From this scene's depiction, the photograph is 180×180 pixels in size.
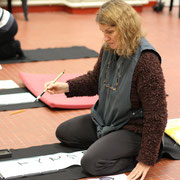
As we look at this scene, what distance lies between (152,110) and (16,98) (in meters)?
1.78

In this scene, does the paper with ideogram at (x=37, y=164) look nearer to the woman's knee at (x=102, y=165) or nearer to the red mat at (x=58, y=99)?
the woman's knee at (x=102, y=165)

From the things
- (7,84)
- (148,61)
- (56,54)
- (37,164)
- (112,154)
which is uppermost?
(148,61)

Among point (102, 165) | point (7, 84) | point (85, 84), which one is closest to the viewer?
point (102, 165)

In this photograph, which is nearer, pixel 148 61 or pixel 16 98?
pixel 148 61

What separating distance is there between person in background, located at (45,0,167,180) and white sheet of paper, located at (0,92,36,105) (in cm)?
114

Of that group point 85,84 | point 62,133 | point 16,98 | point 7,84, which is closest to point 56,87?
point 85,84

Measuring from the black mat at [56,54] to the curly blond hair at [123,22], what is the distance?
2.92 meters

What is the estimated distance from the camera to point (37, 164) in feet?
8.89

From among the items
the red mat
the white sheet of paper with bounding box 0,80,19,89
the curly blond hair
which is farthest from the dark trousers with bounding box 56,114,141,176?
the white sheet of paper with bounding box 0,80,19,89

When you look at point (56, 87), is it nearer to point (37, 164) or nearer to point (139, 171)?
point (37, 164)

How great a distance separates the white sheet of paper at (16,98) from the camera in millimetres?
3879

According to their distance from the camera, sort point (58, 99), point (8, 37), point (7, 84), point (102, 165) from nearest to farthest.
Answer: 1. point (102, 165)
2. point (58, 99)
3. point (7, 84)
4. point (8, 37)

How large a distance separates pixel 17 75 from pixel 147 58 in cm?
245

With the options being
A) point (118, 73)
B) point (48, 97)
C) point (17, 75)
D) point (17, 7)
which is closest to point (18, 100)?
point (48, 97)
